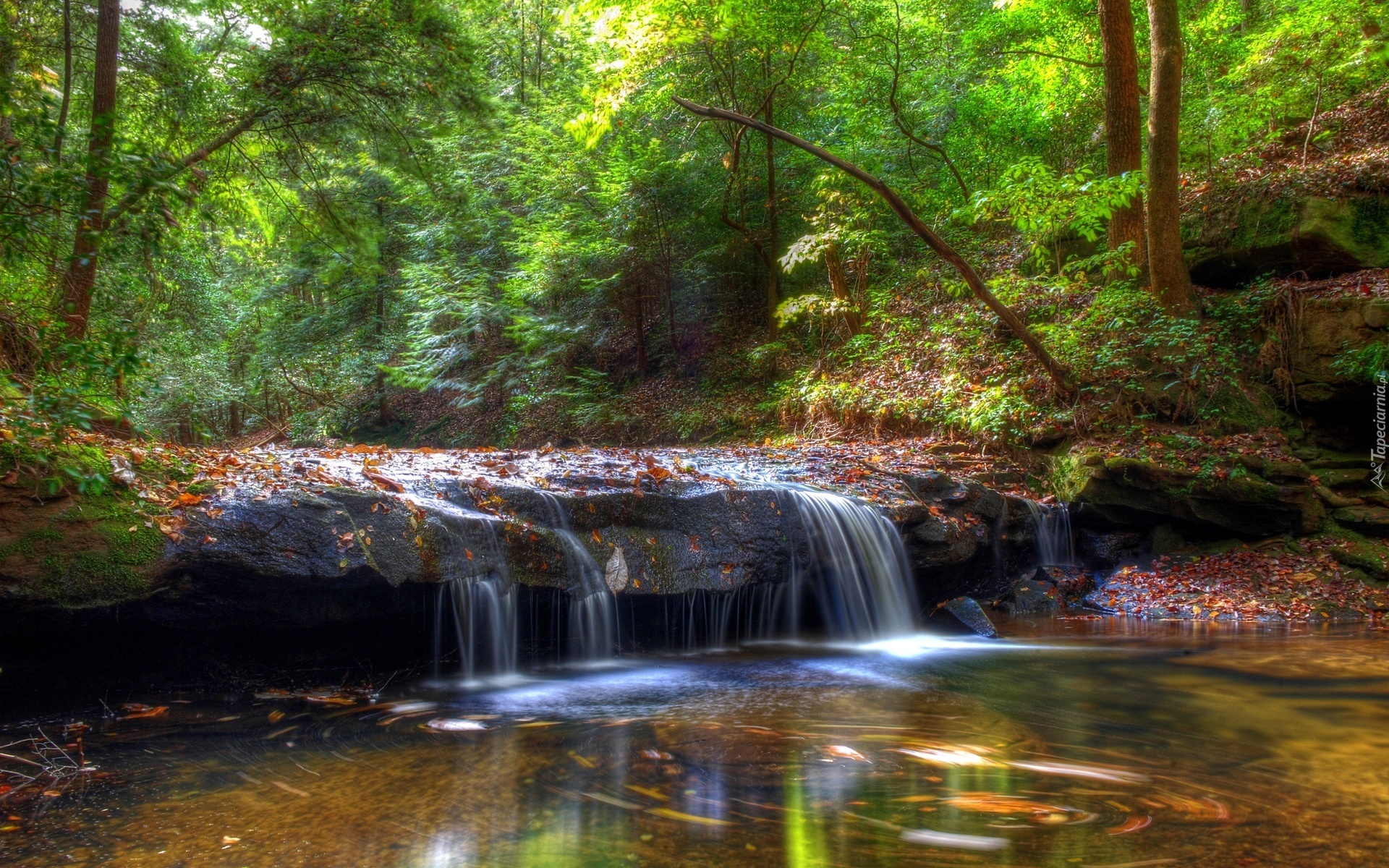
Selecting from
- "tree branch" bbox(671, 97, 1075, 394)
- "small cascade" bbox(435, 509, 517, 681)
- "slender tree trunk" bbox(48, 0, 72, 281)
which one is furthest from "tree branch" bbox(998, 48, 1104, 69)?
"slender tree trunk" bbox(48, 0, 72, 281)

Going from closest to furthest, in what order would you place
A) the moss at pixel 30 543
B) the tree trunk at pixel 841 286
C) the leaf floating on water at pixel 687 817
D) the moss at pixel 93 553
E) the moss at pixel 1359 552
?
the leaf floating on water at pixel 687 817
the moss at pixel 30 543
the moss at pixel 93 553
the moss at pixel 1359 552
the tree trunk at pixel 841 286

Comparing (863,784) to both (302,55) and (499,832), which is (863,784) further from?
(302,55)

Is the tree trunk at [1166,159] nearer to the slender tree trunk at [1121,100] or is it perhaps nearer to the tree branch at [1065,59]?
the slender tree trunk at [1121,100]

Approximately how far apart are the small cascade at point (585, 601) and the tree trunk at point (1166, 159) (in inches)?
334

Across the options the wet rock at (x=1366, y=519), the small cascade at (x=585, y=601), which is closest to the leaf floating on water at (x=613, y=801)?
the small cascade at (x=585, y=601)

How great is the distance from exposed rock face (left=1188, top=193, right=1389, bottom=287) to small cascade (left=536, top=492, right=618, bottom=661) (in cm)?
963

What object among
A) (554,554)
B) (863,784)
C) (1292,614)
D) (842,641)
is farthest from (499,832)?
(1292,614)

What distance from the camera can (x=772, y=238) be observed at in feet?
52.6

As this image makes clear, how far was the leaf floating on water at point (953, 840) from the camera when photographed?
284 cm

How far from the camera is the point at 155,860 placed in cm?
282

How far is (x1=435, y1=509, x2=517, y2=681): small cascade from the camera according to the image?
18.5 feet

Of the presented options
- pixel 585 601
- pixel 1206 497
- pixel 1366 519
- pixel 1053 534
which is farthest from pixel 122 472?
pixel 1366 519

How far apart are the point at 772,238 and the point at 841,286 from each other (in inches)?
96.1

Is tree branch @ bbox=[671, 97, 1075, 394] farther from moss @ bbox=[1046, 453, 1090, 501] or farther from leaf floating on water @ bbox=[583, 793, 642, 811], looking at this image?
leaf floating on water @ bbox=[583, 793, 642, 811]
